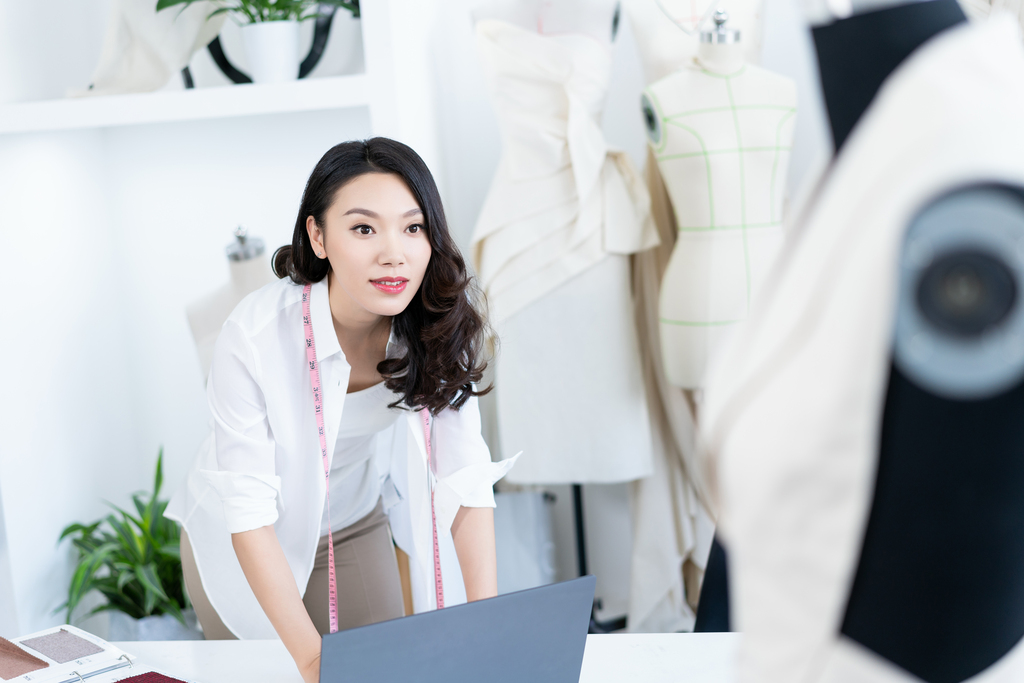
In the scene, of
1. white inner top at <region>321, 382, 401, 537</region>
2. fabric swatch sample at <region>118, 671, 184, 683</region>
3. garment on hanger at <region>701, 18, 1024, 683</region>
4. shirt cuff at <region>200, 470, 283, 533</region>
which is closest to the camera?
garment on hanger at <region>701, 18, 1024, 683</region>

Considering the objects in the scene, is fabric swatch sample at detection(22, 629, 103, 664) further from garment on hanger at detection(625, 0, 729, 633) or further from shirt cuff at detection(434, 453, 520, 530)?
garment on hanger at detection(625, 0, 729, 633)

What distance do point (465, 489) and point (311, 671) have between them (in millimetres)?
410

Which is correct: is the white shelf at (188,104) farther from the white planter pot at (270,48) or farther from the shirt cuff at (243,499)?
the shirt cuff at (243,499)

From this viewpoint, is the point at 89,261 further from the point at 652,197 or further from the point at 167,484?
the point at 652,197

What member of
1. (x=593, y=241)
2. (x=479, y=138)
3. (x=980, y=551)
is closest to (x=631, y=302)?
(x=593, y=241)

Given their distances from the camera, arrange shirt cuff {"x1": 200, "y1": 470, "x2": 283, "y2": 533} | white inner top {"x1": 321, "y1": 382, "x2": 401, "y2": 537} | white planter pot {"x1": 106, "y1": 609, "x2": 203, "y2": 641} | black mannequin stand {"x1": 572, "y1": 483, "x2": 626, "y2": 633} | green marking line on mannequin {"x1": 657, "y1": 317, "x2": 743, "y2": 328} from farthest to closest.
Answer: black mannequin stand {"x1": 572, "y1": 483, "x2": 626, "y2": 633} → white planter pot {"x1": 106, "y1": 609, "x2": 203, "y2": 641} → green marking line on mannequin {"x1": 657, "y1": 317, "x2": 743, "y2": 328} → white inner top {"x1": 321, "y1": 382, "x2": 401, "y2": 537} → shirt cuff {"x1": 200, "y1": 470, "x2": 283, "y2": 533}

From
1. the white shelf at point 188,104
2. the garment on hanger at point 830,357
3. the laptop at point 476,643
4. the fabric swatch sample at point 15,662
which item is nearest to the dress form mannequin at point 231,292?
the white shelf at point 188,104

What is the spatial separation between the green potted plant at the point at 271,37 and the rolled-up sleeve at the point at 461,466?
1.05 m

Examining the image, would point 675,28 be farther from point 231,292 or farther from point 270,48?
point 231,292

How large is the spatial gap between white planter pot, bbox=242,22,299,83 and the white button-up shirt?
2.45ft

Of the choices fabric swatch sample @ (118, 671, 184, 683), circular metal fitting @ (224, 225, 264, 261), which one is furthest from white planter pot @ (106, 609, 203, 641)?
fabric swatch sample @ (118, 671, 184, 683)

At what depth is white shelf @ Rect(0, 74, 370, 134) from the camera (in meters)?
1.99

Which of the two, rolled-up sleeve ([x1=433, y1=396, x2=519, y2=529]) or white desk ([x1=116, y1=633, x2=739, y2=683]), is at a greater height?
rolled-up sleeve ([x1=433, y1=396, x2=519, y2=529])

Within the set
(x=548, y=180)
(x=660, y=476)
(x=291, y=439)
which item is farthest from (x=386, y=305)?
(x=660, y=476)
